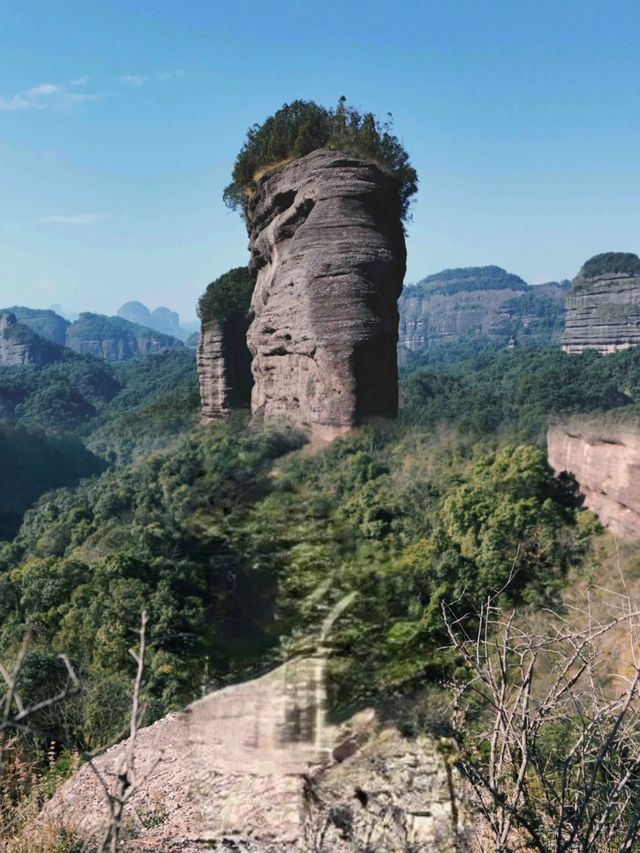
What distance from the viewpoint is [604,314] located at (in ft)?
222

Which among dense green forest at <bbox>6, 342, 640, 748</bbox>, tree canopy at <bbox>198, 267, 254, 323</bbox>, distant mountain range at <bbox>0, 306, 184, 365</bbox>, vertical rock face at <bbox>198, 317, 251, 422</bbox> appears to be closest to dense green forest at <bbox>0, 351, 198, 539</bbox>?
vertical rock face at <bbox>198, 317, 251, 422</bbox>

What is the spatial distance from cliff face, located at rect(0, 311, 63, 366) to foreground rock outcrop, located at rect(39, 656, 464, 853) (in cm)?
6689

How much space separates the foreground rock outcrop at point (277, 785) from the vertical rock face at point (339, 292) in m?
6.44

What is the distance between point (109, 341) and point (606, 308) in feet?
298

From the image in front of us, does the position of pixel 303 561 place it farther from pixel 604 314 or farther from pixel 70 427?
pixel 604 314

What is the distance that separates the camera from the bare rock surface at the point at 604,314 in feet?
217

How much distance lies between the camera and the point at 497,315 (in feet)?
445

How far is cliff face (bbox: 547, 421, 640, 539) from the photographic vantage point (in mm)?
8133

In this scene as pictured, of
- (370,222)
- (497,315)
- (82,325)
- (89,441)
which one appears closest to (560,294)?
(497,315)

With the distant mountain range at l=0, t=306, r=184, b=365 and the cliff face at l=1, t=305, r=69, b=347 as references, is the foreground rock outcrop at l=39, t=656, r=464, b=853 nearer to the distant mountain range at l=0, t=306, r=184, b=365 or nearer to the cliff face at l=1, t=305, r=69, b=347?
the distant mountain range at l=0, t=306, r=184, b=365

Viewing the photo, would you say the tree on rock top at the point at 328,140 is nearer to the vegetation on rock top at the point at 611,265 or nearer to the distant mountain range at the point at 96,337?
the vegetation on rock top at the point at 611,265

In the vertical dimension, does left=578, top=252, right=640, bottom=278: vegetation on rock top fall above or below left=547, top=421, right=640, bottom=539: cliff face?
above

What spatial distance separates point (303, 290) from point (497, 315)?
13003 centimetres

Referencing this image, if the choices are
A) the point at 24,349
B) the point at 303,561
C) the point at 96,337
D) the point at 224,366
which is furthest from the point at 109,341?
the point at 303,561
